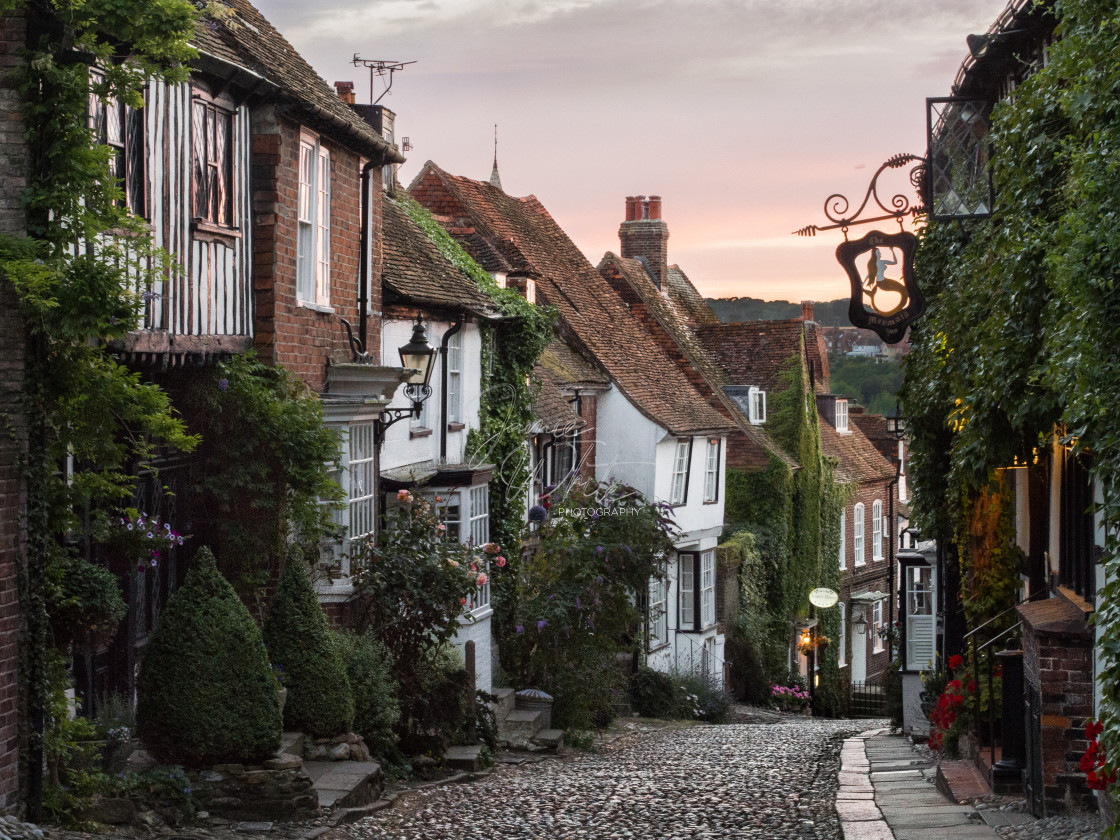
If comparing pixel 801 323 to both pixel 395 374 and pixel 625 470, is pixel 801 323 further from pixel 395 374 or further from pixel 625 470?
pixel 395 374

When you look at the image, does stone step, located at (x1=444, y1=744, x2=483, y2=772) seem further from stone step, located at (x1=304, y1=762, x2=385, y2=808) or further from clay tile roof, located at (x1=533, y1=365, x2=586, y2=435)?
clay tile roof, located at (x1=533, y1=365, x2=586, y2=435)

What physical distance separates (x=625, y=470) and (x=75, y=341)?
19111 millimetres

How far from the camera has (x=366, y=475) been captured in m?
14.4

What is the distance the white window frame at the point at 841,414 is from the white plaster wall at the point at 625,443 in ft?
46.6

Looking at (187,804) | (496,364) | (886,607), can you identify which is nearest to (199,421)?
(187,804)

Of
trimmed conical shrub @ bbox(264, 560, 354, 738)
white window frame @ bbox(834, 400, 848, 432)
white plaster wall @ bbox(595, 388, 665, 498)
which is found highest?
white window frame @ bbox(834, 400, 848, 432)

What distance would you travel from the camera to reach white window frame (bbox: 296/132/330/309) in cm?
1289

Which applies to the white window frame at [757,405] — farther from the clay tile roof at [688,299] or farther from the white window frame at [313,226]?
the white window frame at [313,226]

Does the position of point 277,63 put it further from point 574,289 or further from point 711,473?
point 711,473

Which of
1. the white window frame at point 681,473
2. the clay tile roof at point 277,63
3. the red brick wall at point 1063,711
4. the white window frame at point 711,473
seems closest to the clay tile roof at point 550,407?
the white window frame at point 681,473

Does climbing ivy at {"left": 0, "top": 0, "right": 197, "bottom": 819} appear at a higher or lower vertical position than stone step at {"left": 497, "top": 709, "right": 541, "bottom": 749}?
higher

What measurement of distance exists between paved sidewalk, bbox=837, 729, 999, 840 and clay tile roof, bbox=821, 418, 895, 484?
23.7m

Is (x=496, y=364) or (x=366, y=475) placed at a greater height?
(x=496, y=364)

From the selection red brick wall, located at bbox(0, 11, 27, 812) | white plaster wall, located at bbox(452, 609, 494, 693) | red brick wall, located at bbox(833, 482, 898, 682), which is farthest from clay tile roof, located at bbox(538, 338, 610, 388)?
red brick wall, located at bbox(0, 11, 27, 812)
